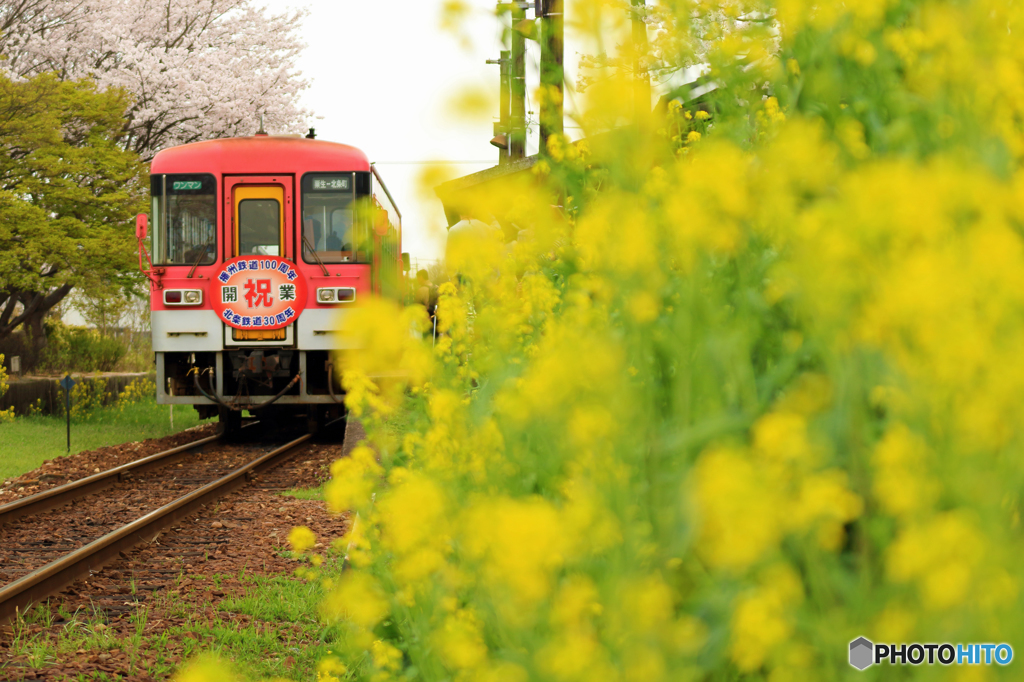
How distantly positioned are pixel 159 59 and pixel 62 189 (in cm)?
633

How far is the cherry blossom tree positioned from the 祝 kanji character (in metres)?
8.59

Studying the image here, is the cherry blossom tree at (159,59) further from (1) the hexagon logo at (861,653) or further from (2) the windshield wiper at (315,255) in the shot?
(1) the hexagon logo at (861,653)

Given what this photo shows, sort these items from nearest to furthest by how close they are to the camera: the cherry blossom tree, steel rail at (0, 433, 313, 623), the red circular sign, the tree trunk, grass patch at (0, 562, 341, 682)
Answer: grass patch at (0, 562, 341, 682) < steel rail at (0, 433, 313, 623) < the red circular sign < the tree trunk < the cherry blossom tree

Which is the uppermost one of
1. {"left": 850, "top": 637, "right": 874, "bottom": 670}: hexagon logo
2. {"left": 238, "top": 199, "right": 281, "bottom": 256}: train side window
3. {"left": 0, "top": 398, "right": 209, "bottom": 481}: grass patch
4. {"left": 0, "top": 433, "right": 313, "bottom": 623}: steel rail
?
{"left": 238, "top": 199, "right": 281, "bottom": 256}: train side window

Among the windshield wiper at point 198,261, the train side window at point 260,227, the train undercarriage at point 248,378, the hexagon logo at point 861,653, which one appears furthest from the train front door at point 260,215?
the hexagon logo at point 861,653

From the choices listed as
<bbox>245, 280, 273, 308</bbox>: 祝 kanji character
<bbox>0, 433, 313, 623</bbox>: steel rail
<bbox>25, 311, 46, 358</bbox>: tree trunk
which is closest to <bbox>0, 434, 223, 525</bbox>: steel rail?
<bbox>0, 433, 313, 623</bbox>: steel rail

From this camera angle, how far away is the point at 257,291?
9.52m

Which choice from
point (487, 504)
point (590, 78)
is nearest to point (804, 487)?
point (487, 504)

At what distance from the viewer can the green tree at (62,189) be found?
12805mm

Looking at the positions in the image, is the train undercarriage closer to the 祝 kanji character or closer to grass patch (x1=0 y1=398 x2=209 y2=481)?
the 祝 kanji character

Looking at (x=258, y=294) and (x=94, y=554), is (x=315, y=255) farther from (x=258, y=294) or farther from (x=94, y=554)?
(x=94, y=554)

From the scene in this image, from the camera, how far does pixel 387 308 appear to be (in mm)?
1895

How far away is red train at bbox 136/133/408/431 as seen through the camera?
373 inches

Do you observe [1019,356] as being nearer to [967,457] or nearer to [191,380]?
[967,457]
